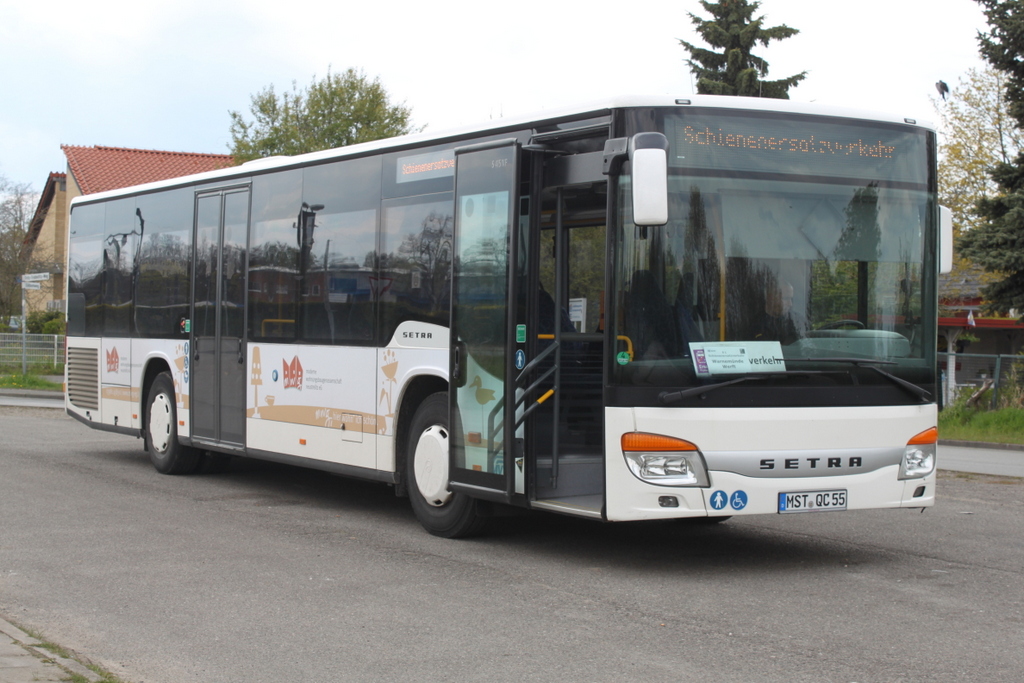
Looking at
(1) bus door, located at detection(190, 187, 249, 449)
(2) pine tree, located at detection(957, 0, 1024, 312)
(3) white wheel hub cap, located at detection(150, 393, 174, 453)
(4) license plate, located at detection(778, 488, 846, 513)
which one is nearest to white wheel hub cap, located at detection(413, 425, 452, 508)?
(4) license plate, located at detection(778, 488, 846, 513)

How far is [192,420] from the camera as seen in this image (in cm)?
1309

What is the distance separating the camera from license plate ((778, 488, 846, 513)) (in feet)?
25.5

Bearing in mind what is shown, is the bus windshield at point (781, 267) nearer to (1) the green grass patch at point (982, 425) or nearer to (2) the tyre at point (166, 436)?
(2) the tyre at point (166, 436)

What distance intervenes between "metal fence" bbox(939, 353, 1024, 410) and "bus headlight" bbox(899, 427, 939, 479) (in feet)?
58.7

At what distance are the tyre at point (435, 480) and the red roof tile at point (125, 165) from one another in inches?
1895

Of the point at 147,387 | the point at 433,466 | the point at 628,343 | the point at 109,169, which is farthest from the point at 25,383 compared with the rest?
the point at 628,343

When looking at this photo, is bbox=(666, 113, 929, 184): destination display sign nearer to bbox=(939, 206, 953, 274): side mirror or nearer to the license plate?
bbox=(939, 206, 953, 274): side mirror

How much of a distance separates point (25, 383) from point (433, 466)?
27.3 meters

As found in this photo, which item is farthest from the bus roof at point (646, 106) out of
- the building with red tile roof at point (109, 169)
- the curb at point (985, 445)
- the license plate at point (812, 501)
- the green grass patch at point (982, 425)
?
the building with red tile roof at point (109, 169)

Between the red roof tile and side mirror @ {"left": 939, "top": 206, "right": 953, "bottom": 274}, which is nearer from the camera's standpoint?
side mirror @ {"left": 939, "top": 206, "right": 953, "bottom": 274}

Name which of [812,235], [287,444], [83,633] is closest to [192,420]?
[287,444]

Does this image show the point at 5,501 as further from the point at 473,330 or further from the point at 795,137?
the point at 795,137

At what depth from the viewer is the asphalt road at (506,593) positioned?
5.80 m

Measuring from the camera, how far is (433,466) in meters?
9.41
